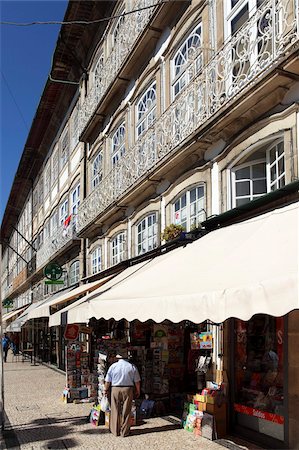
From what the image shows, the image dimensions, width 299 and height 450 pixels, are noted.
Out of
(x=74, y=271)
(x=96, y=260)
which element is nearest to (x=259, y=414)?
(x=96, y=260)

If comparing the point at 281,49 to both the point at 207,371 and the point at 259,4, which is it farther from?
the point at 207,371

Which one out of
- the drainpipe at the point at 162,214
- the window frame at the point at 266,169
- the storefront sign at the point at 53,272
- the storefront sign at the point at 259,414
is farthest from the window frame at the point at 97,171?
the storefront sign at the point at 259,414

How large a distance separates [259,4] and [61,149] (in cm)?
1890

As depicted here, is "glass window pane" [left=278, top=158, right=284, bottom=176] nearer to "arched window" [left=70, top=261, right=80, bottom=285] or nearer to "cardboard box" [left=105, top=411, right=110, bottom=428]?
"cardboard box" [left=105, top=411, right=110, bottom=428]

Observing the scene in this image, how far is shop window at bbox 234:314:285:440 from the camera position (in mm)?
7498

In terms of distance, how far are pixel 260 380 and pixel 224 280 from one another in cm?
312

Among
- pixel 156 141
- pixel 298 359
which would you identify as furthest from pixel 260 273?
pixel 156 141

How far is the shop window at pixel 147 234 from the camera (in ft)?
43.1

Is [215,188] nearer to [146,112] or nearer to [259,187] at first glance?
[259,187]

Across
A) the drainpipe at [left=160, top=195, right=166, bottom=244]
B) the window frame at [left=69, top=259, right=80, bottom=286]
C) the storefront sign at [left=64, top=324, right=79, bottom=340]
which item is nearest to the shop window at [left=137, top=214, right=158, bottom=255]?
the drainpipe at [left=160, top=195, right=166, bottom=244]

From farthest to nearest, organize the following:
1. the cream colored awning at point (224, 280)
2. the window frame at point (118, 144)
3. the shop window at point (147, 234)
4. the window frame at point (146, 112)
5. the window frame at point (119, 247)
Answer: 1. the window frame at point (118, 144)
2. the window frame at point (119, 247)
3. the window frame at point (146, 112)
4. the shop window at point (147, 234)
5. the cream colored awning at point (224, 280)

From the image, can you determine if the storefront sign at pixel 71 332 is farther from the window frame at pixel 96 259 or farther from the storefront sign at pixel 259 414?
the window frame at pixel 96 259

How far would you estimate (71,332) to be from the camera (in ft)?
41.9

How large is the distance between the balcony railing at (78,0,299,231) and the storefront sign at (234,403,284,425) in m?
4.72
